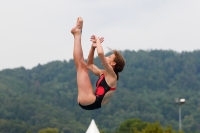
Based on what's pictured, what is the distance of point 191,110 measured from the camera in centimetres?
19112

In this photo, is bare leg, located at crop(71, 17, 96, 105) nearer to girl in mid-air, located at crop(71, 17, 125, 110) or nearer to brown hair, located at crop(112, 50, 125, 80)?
girl in mid-air, located at crop(71, 17, 125, 110)

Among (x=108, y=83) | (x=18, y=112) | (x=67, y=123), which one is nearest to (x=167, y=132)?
(x=108, y=83)

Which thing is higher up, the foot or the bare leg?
the foot

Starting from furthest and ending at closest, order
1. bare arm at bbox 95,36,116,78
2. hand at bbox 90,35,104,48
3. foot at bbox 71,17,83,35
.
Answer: foot at bbox 71,17,83,35 → hand at bbox 90,35,104,48 → bare arm at bbox 95,36,116,78

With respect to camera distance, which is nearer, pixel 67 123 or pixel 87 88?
pixel 87 88

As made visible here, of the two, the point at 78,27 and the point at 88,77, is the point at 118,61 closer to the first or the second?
the point at 88,77

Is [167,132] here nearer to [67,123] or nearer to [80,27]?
[80,27]

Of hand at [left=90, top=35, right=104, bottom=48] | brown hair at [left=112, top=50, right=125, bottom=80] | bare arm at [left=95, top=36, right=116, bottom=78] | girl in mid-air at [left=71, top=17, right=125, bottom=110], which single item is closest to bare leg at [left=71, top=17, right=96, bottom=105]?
girl in mid-air at [left=71, top=17, right=125, bottom=110]

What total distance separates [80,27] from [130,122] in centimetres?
10804

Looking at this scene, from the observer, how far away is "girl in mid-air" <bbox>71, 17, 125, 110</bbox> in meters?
15.5

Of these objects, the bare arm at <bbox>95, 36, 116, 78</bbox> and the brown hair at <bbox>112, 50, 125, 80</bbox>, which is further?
the brown hair at <bbox>112, 50, 125, 80</bbox>

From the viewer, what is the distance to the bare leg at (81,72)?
15469 millimetres

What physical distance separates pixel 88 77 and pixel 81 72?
0.15 m

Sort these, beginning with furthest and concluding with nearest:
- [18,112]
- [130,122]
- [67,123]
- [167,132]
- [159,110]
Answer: [159,110], [18,112], [67,123], [130,122], [167,132]
